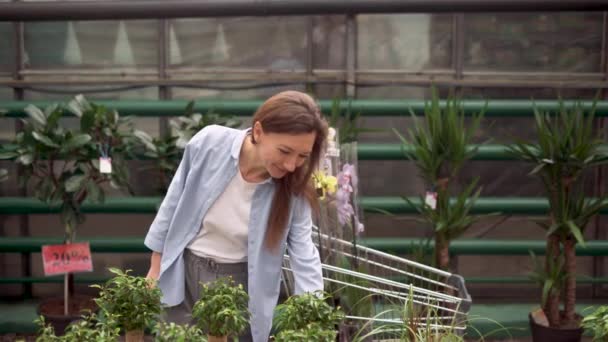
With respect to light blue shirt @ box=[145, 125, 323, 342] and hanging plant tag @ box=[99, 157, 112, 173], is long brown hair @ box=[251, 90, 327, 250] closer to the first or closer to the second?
light blue shirt @ box=[145, 125, 323, 342]

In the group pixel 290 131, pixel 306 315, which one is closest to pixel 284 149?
pixel 290 131

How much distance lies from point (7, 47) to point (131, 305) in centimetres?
367

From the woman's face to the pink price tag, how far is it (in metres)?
2.27

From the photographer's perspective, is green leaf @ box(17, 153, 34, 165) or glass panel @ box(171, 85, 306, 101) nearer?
green leaf @ box(17, 153, 34, 165)

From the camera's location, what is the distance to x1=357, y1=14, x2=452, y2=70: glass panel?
507cm

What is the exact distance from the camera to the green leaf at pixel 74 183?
4.14 meters

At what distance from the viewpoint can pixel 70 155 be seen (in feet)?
13.7

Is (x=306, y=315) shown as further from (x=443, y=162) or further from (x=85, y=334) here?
(x=443, y=162)

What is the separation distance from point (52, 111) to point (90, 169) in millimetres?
384

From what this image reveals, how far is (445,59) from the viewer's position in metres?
5.12

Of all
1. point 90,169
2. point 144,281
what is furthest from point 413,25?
point 144,281

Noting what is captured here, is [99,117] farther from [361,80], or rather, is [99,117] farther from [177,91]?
[361,80]

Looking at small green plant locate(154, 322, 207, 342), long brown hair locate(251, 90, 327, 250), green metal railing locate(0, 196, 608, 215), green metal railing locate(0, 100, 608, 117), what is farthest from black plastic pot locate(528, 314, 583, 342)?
small green plant locate(154, 322, 207, 342)

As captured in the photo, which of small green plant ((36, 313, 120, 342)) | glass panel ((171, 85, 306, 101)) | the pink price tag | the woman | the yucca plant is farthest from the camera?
glass panel ((171, 85, 306, 101))
